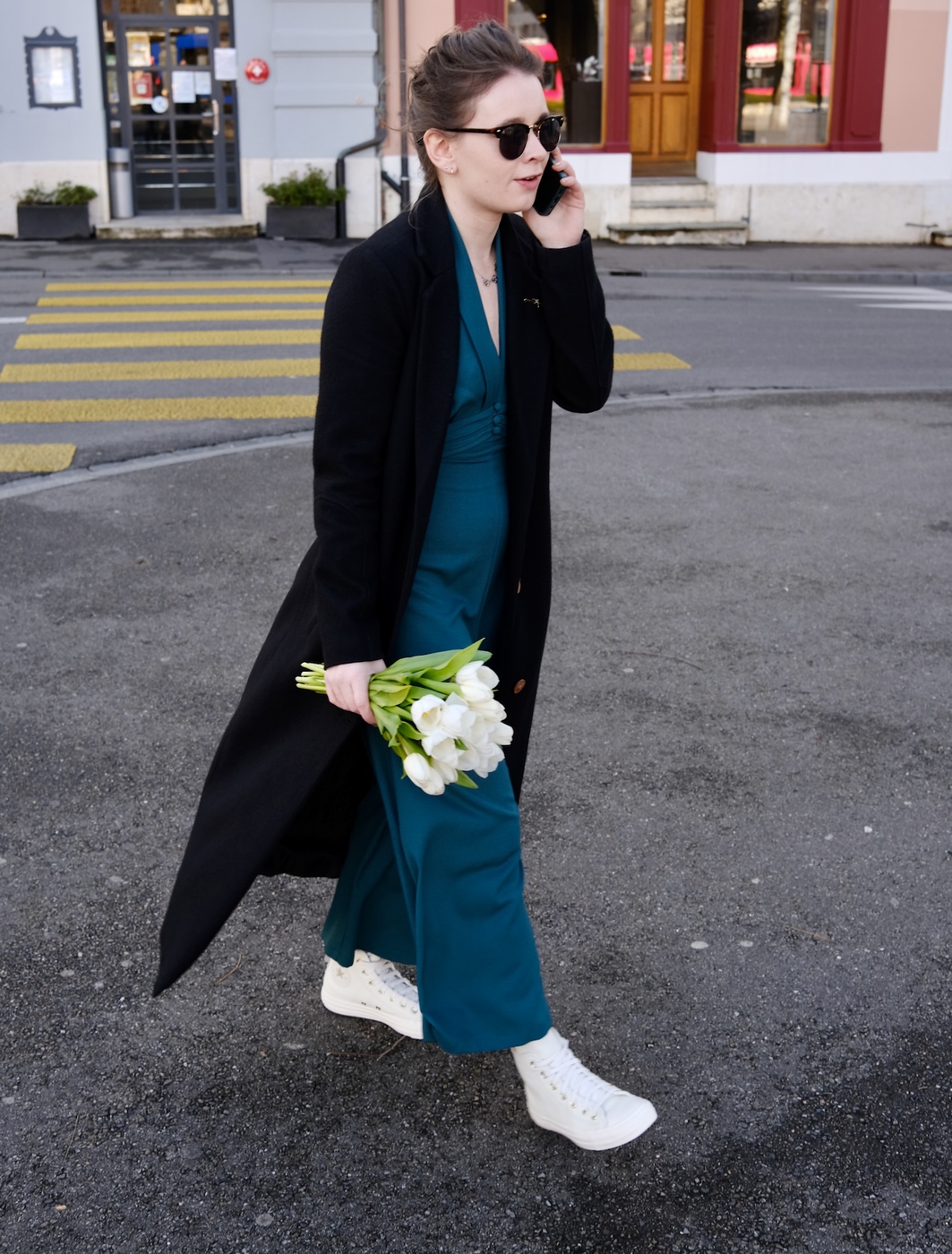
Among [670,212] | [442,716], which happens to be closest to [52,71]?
[670,212]

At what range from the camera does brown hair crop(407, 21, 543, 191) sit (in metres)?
2.41

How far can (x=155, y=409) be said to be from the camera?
916cm

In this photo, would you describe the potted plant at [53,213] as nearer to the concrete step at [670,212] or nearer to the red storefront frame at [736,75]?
the red storefront frame at [736,75]

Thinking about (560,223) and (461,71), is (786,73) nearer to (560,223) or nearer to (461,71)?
(560,223)

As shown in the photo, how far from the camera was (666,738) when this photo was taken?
4543mm

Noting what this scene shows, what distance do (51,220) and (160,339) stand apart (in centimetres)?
837

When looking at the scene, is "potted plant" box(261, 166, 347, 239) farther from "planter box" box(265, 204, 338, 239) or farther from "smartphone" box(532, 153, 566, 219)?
"smartphone" box(532, 153, 566, 219)

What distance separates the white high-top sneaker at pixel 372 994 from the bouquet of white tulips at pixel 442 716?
766 millimetres

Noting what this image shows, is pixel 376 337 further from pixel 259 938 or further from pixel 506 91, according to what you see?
pixel 259 938

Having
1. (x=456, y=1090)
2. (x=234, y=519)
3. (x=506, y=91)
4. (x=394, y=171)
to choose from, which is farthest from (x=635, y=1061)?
(x=394, y=171)

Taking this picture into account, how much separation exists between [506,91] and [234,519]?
4.58 metres

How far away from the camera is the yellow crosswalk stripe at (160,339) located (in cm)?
1135

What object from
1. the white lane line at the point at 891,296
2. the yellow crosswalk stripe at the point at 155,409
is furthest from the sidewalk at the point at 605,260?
the yellow crosswalk stripe at the point at 155,409

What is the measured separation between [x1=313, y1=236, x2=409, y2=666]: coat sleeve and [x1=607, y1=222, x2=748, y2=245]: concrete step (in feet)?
Result: 58.1
